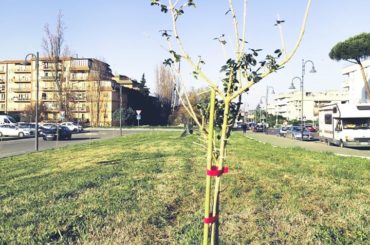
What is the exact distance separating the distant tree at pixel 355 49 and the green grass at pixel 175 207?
171 ft

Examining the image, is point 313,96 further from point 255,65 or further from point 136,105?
point 255,65

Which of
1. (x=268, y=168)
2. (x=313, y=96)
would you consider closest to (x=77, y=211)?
(x=268, y=168)

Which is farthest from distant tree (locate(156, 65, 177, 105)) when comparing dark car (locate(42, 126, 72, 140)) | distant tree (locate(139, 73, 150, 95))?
dark car (locate(42, 126, 72, 140))

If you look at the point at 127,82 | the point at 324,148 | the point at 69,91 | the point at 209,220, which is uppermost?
the point at 127,82

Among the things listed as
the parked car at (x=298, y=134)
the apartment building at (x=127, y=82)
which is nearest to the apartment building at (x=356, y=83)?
the parked car at (x=298, y=134)

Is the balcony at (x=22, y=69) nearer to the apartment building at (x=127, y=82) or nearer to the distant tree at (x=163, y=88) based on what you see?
the apartment building at (x=127, y=82)

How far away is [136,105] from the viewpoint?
78.9 meters

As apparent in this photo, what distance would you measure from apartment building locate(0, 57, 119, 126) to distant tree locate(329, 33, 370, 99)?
37146 mm

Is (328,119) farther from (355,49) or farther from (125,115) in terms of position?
(125,115)

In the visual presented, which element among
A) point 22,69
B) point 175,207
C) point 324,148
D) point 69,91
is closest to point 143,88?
point 175,207

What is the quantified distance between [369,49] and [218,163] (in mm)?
60707

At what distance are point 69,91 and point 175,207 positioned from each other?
203ft

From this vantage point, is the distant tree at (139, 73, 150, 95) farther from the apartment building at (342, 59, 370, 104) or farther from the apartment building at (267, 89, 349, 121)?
the apartment building at (267, 89, 349, 121)

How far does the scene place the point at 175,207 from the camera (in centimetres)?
630
